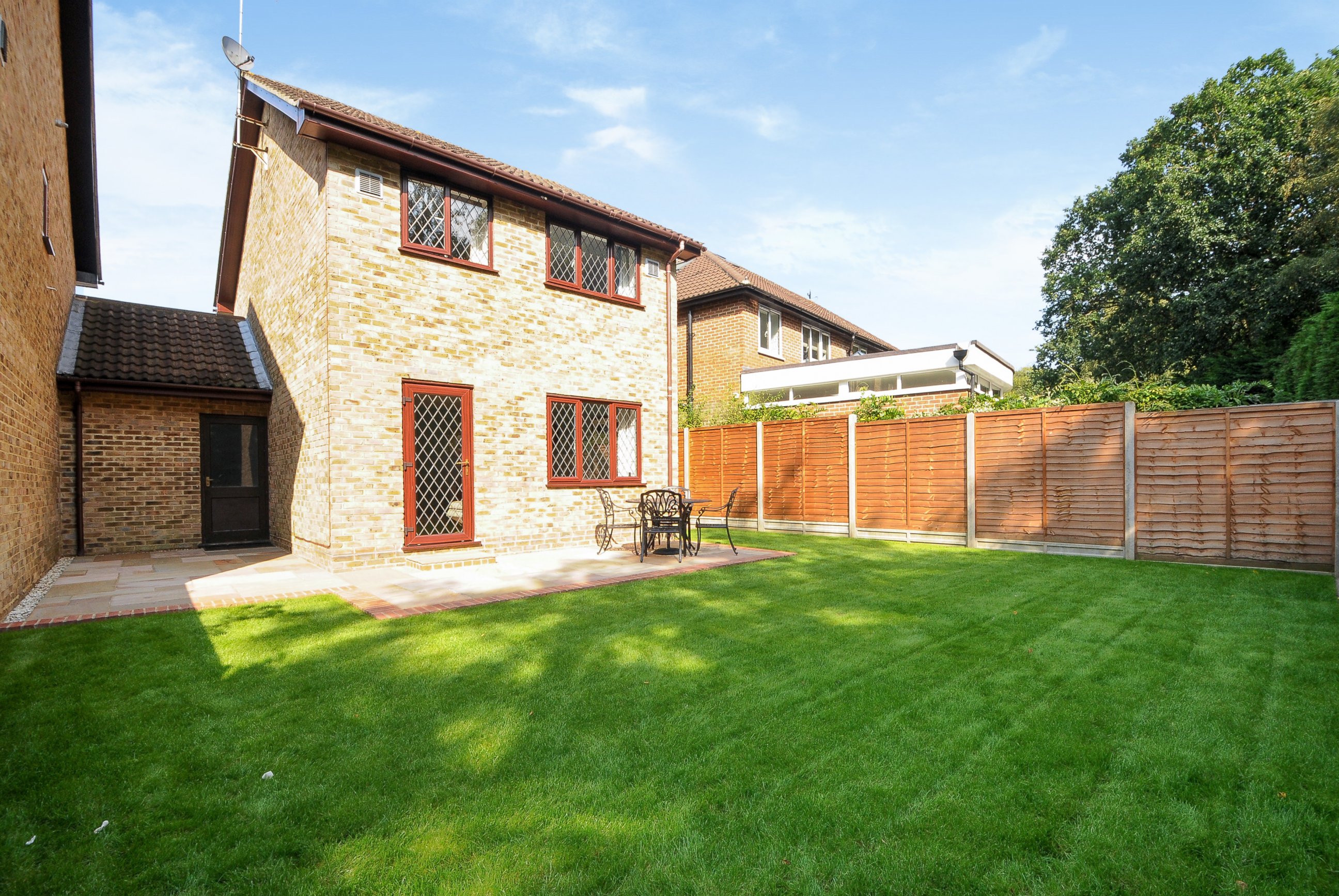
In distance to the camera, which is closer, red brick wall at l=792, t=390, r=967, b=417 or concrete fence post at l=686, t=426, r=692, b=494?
red brick wall at l=792, t=390, r=967, b=417

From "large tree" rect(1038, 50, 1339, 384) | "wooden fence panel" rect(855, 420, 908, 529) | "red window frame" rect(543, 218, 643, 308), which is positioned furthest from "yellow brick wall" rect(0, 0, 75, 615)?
"large tree" rect(1038, 50, 1339, 384)

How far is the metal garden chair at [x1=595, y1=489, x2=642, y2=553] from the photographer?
969 cm

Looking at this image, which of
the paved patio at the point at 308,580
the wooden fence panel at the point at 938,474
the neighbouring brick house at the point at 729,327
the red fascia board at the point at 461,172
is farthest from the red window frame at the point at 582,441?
the neighbouring brick house at the point at 729,327

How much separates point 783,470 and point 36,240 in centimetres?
1215

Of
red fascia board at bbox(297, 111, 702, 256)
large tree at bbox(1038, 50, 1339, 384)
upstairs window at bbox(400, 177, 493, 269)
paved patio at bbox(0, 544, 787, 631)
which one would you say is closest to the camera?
paved patio at bbox(0, 544, 787, 631)

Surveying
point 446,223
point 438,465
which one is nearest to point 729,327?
point 446,223

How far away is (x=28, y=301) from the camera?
23.3 feet

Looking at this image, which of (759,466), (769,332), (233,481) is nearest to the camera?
(233,481)

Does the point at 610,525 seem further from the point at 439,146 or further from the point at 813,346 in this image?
the point at 813,346

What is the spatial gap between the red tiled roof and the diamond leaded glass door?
333cm

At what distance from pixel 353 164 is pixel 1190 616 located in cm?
1082

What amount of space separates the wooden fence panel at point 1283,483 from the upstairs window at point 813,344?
13.3 metres

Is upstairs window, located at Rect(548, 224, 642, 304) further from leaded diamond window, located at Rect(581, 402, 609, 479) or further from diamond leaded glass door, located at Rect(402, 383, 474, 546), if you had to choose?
diamond leaded glass door, located at Rect(402, 383, 474, 546)

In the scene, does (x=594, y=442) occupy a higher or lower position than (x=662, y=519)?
higher
